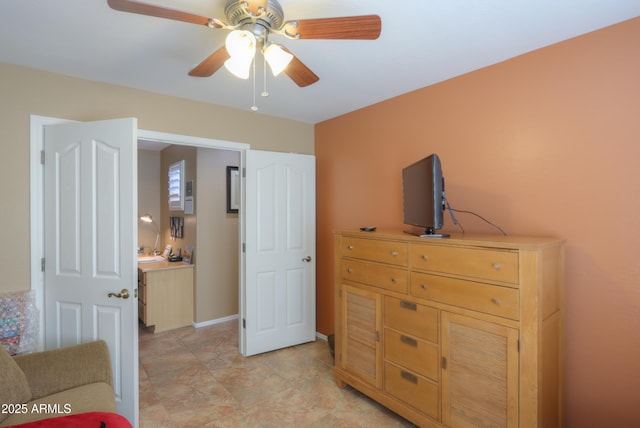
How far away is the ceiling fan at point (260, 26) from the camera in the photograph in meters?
1.26

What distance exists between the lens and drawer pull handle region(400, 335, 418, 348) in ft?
6.77

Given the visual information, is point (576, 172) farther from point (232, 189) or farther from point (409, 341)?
point (232, 189)

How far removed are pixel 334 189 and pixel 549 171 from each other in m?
2.00

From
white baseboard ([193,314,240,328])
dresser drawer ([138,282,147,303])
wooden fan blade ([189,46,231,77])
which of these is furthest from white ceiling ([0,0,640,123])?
white baseboard ([193,314,240,328])

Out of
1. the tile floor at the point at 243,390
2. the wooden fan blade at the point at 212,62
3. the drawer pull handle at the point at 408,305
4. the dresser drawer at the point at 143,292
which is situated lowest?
the tile floor at the point at 243,390

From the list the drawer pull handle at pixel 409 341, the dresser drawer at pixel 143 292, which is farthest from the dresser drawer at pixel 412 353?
the dresser drawer at pixel 143 292

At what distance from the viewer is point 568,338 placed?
1.90m

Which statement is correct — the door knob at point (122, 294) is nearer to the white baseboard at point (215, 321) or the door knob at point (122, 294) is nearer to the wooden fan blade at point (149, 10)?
the wooden fan blade at point (149, 10)

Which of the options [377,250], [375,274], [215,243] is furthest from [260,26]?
[215,243]

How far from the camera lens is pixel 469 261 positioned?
1790 mm

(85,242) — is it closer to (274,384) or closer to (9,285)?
(9,285)

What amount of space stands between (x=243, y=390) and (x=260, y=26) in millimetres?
2575

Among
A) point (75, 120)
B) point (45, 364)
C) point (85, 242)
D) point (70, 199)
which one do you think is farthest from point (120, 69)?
Answer: point (45, 364)

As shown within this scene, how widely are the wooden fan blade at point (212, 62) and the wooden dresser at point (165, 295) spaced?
2784mm
